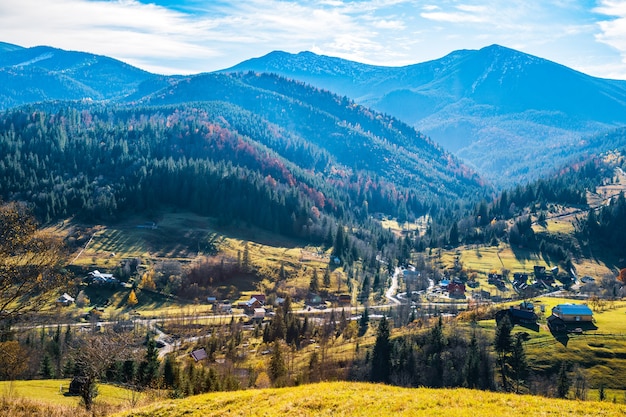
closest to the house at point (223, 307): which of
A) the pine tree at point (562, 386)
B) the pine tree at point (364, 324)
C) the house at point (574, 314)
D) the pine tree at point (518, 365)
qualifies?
the pine tree at point (364, 324)

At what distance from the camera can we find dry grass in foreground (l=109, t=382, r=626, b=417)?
2744 centimetres

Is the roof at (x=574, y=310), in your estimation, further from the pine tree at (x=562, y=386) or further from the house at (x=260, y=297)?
the house at (x=260, y=297)

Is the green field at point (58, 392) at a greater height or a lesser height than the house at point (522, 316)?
greater

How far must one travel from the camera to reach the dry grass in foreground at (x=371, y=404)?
27438 mm

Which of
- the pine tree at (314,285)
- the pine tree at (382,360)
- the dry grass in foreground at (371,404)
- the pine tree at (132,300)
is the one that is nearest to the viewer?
the dry grass in foreground at (371,404)

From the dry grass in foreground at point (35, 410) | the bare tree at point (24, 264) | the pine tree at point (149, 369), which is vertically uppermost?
the bare tree at point (24, 264)

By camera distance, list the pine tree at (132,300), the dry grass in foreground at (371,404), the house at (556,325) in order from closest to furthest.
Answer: the dry grass in foreground at (371,404) < the house at (556,325) < the pine tree at (132,300)

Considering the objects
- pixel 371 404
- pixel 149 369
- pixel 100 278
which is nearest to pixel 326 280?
pixel 100 278

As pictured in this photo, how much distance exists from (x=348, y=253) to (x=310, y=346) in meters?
98.6

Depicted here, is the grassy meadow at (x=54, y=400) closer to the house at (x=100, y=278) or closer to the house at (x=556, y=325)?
the house at (x=556, y=325)

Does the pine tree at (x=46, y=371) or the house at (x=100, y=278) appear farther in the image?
the house at (x=100, y=278)

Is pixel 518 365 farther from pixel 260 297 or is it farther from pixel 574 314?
pixel 260 297

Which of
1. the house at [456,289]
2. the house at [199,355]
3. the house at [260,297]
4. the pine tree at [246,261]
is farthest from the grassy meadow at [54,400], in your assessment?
the house at [456,289]

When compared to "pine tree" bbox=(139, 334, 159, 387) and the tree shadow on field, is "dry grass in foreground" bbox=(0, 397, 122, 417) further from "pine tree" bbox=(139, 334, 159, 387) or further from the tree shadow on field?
the tree shadow on field
